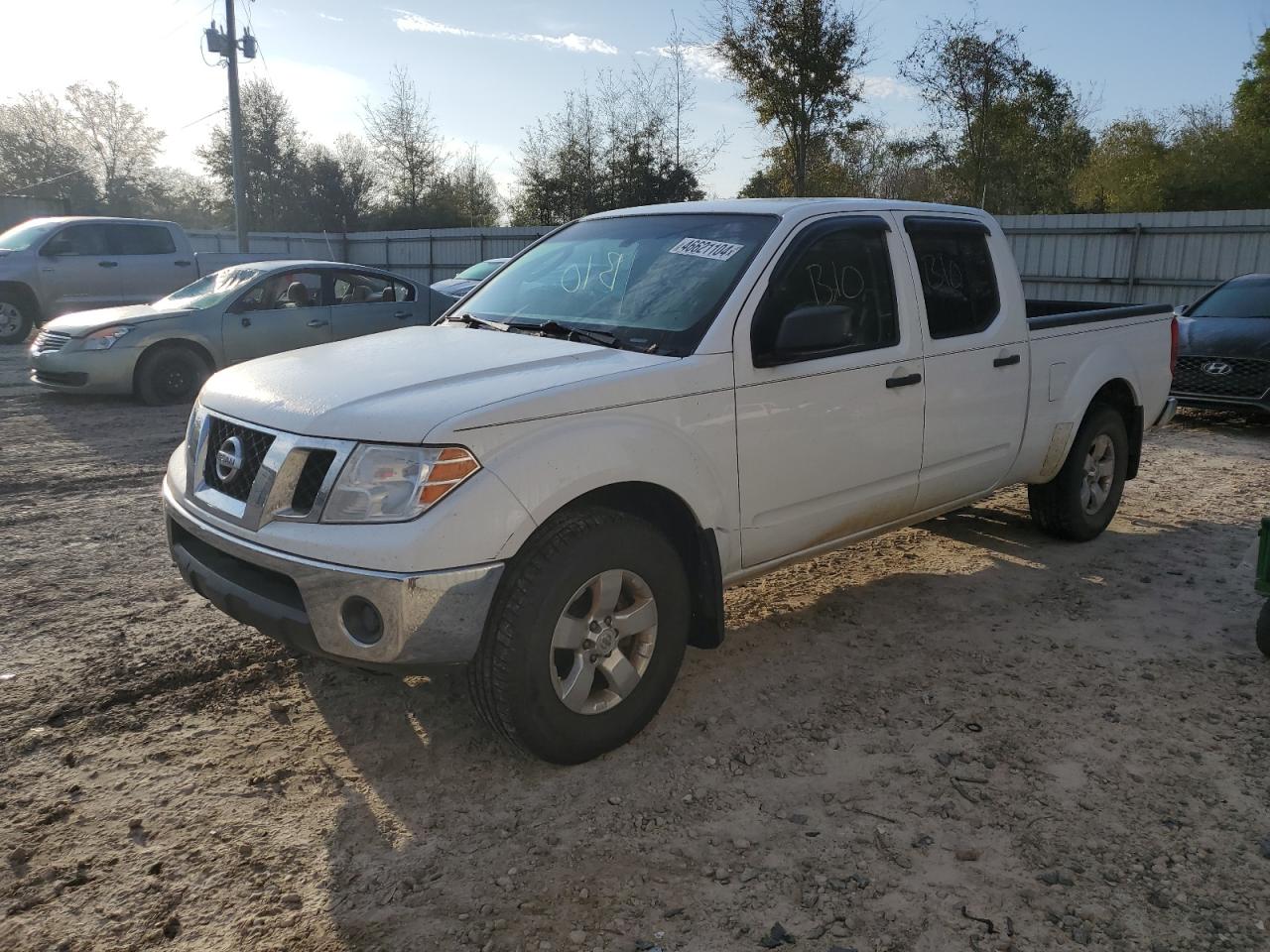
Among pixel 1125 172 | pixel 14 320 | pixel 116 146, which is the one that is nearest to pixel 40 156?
pixel 116 146

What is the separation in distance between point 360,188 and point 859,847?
40654mm

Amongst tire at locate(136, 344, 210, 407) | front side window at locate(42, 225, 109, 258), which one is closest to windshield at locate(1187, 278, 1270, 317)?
tire at locate(136, 344, 210, 407)

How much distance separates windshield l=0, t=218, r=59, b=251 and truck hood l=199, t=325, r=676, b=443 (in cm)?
1324

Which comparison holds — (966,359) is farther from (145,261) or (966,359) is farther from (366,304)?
(145,261)

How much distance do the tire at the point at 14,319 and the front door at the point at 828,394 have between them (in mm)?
14737

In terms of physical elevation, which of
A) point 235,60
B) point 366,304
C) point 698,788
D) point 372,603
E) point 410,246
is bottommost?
point 698,788

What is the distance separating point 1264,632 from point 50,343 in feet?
34.3

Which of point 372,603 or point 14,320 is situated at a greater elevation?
point 14,320

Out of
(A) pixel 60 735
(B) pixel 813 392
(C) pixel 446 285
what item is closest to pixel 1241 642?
(B) pixel 813 392

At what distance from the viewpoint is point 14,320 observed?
1491 cm

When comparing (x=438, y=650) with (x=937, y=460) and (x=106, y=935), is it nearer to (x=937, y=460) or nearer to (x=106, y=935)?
(x=106, y=935)

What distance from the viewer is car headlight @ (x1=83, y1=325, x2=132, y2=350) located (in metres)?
9.57

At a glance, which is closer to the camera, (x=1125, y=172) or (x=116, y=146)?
(x=1125, y=172)

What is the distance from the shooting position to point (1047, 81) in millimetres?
24500
